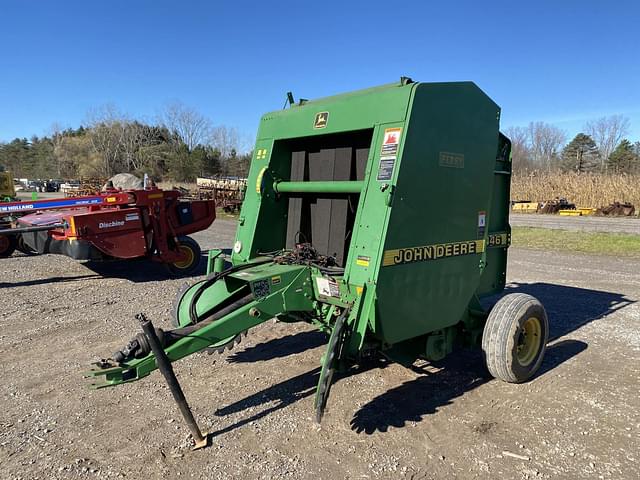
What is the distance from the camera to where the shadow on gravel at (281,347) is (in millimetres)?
4758

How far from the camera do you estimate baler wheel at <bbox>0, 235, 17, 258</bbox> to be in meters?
10.3

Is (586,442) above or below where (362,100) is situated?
below

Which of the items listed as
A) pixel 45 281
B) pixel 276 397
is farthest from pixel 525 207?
pixel 276 397

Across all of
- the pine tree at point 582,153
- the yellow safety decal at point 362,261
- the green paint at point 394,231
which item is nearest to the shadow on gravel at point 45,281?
the green paint at point 394,231

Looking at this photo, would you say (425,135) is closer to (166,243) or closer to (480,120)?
(480,120)

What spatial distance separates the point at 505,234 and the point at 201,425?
135 inches

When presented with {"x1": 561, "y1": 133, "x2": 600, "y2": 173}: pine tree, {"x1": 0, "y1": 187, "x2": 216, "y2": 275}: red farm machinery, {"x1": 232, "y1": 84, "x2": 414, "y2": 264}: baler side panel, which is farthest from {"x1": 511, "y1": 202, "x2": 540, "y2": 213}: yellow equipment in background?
{"x1": 561, "y1": 133, "x2": 600, "y2": 173}: pine tree

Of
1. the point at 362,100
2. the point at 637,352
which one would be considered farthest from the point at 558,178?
the point at 362,100

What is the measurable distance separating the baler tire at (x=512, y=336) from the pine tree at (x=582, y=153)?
57685mm

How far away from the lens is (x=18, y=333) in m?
5.46

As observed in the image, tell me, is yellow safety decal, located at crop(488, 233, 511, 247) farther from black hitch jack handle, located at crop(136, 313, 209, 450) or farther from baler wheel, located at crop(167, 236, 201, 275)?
baler wheel, located at crop(167, 236, 201, 275)

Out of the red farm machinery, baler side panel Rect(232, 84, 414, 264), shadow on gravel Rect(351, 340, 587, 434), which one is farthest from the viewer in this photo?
the red farm machinery

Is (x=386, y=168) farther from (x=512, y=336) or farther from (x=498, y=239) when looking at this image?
(x=498, y=239)

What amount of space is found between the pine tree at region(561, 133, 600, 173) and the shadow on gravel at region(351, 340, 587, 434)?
57.4m
